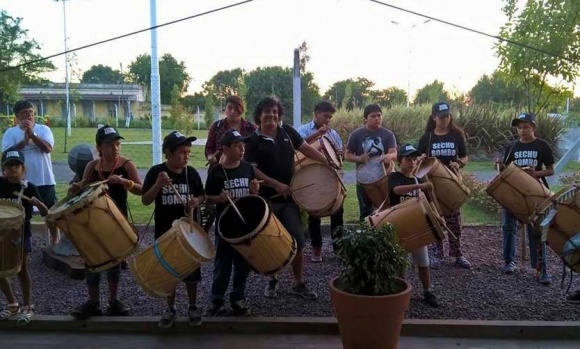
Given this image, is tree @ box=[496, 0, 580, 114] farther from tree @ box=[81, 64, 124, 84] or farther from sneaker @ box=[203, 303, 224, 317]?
tree @ box=[81, 64, 124, 84]

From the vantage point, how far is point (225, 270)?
13.5 ft

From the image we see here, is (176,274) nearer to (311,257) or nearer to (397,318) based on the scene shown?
(397,318)

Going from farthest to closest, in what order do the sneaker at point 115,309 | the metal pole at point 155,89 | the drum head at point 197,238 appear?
the metal pole at point 155,89
the sneaker at point 115,309
the drum head at point 197,238

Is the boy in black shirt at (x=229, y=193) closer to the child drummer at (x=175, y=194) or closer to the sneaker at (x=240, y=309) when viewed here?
the sneaker at (x=240, y=309)

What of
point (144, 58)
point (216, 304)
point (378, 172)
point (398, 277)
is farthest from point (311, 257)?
point (144, 58)

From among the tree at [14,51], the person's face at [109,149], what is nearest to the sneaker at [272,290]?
the person's face at [109,149]

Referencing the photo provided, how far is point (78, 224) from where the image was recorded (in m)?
3.49

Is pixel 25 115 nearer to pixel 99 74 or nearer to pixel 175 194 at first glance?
pixel 175 194

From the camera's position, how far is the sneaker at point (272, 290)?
15.4 ft

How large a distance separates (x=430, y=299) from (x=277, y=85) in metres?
28.1

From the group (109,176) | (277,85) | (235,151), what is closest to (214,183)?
(235,151)

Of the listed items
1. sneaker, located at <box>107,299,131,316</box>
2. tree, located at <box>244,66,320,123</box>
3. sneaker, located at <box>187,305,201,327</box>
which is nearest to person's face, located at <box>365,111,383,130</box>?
sneaker, located at <box>187,305,201,327</box>

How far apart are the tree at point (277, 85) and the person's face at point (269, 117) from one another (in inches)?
1010

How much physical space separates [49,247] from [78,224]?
8.86ft
